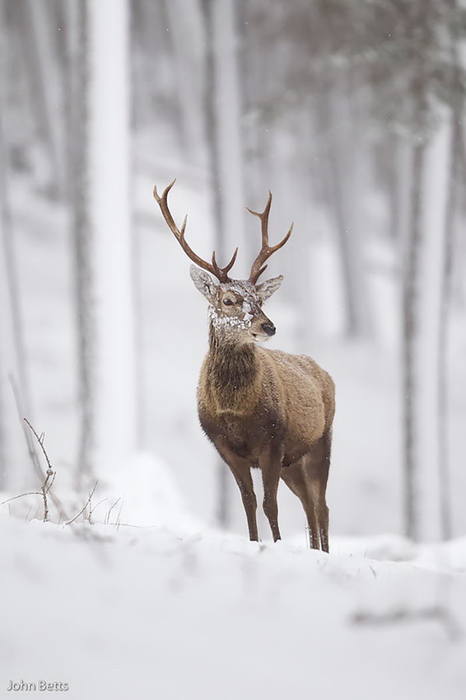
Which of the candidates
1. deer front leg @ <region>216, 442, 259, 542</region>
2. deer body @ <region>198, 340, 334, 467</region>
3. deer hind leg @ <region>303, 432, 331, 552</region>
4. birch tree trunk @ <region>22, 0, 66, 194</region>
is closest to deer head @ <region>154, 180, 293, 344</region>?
deer body @ <region>198, 340, 334, 467</region>

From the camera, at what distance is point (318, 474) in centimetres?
385

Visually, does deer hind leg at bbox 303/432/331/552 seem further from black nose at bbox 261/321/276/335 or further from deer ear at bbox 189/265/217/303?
deer ear at bbox 189/265/217/303

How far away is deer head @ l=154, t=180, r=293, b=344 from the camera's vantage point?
3609 mm

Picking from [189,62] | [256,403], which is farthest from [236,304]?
[189,62]

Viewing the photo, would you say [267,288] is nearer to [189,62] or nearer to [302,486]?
[302,486]

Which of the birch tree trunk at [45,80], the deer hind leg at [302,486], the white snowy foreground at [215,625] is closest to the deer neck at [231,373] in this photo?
the deer hind leg at [302,486]

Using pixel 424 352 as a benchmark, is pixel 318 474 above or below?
above

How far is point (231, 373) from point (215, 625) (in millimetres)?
1298

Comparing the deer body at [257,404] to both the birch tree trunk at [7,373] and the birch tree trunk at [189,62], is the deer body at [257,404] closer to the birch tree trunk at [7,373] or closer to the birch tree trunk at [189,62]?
the birch tree trunk at [7,373]

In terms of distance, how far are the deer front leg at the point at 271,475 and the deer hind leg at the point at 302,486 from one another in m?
0.26

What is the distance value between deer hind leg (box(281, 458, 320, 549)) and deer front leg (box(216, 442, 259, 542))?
24cm

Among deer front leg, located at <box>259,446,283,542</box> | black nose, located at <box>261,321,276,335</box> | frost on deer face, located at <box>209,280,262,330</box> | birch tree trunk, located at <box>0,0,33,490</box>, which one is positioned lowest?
birch tree trunk, located at <box>0,0,33,490</box>

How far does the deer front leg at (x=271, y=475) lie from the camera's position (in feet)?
11.6

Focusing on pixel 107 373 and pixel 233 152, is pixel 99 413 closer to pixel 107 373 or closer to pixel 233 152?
pixel 107 373
